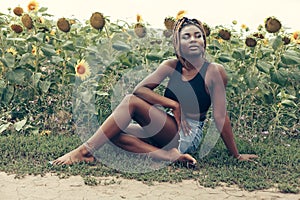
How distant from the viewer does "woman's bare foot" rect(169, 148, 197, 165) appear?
13.7 ft

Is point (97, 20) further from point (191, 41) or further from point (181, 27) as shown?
point (191, 41)

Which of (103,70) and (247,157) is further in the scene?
(103,70)

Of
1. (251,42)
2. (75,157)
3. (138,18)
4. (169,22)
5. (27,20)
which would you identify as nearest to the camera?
(75,157)

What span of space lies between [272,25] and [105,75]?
158cm

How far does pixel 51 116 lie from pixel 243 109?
192 cm

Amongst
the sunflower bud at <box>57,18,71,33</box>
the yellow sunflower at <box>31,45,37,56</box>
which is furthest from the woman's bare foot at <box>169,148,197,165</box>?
the yellow sunflower at <box>31,45,37,56</box>

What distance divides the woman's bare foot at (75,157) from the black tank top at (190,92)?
78 cm

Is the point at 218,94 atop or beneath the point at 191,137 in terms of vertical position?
atop

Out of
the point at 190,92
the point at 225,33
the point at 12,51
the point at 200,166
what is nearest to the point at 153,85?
the point at 190,92

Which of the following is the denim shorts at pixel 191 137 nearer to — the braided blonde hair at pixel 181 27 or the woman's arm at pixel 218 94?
the woman's arm at pixel 218 94

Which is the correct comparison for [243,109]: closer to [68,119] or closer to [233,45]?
[233,45]

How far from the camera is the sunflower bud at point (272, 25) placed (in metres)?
4.89

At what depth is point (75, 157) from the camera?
430 cm

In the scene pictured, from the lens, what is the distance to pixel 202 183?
382 cm
